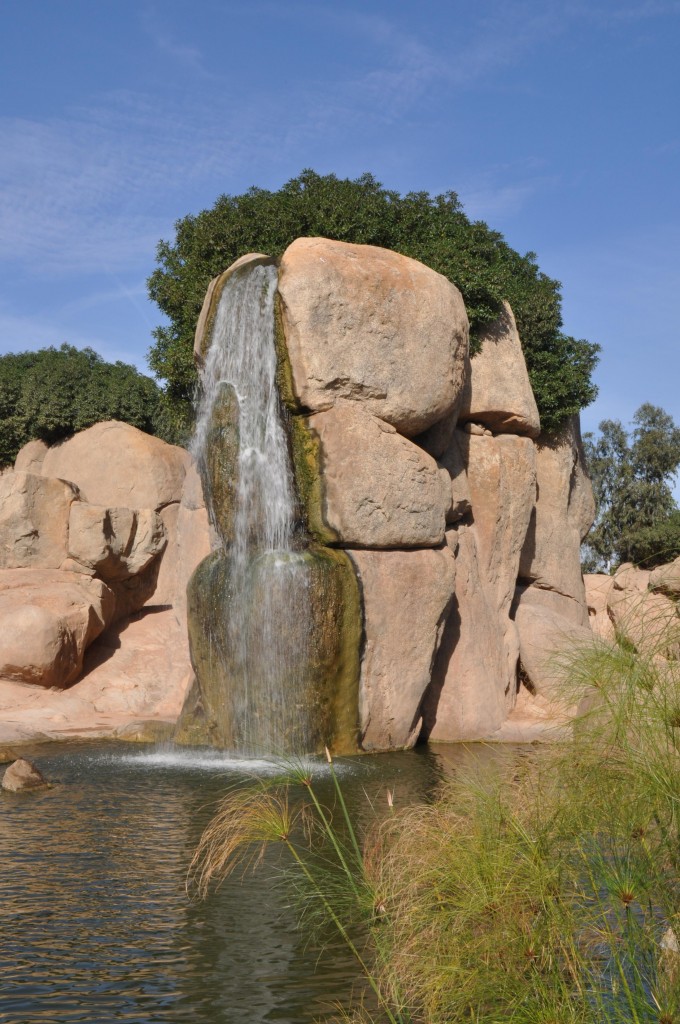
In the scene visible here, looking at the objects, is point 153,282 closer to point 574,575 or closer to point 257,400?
point 257,400

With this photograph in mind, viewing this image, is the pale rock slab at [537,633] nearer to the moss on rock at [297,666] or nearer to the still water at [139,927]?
the moss on rock at [297,666]

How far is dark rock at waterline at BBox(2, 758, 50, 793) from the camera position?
12.7 m

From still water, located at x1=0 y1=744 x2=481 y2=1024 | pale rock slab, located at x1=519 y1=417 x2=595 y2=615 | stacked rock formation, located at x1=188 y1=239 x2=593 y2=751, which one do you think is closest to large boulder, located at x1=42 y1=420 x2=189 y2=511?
stacked rock formation, located at x1=188 y1=239 x2=593 y2=751

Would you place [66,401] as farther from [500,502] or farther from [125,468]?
[500,502]

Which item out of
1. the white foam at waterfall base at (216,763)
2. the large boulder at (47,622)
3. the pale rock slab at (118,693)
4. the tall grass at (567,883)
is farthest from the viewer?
the large boulder at (47,622)

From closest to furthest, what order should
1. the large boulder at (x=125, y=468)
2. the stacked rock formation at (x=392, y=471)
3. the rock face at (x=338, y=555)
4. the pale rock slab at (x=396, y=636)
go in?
the rock face at (x=338, y=555) → the pale rock slab at (x=396, y=636) → the stacked rock formation at (x=392, y=471) → the large boulder at (x=125, y=468)

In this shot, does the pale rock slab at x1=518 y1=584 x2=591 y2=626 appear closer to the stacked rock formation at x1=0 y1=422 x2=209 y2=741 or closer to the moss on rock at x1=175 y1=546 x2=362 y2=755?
the stacked rock formation at x1=0 y1=422 x2=209 y2=741

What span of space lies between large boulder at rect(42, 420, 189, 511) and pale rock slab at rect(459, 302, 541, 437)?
8.24 meters

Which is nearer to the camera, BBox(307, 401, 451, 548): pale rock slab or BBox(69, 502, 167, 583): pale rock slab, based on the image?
BBox(307, 401, 451, 548): pale rock slab

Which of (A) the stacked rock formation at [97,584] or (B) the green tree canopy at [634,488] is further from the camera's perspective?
(B) the green tree canopy at [634,488]

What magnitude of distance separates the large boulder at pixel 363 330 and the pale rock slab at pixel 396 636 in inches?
98.1

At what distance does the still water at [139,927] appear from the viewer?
6379mm

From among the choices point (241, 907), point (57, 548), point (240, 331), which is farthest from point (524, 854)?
point (57, 548)

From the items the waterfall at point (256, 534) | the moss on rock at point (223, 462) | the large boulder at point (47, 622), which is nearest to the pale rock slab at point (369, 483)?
the waterfall at point (256, 534)
